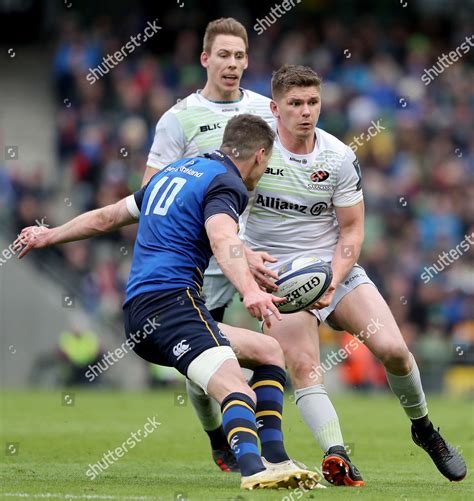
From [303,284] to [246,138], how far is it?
3.17 feet

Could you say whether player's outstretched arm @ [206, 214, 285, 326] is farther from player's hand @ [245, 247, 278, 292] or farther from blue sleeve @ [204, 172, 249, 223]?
player's hand @ [245, 247, 278, 292]

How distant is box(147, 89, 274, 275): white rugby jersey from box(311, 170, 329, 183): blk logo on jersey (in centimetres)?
88

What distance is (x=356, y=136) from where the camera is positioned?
22375 millimetres

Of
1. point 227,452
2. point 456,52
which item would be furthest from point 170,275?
point 456,52

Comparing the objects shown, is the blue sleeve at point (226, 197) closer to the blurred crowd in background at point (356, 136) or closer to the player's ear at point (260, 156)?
the player's ear at point (260, 156)

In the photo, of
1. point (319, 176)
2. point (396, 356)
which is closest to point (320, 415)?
point (396, 356)

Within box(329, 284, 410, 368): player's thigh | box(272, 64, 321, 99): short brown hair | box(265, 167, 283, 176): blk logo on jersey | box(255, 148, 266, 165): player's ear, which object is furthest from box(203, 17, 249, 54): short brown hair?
box(329, 284, 410, 368): player's thigh

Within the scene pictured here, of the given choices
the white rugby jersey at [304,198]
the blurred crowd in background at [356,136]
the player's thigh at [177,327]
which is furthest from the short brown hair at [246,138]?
the blurred crowd in background at [356,136]

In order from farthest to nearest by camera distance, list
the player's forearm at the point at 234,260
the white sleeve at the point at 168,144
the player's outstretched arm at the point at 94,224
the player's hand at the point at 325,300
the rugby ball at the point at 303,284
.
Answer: the white sleeve at the point at 168,144
the player's hand at the point at 325,300
the player's outstretched arm at the point at 94,224
the rugby ball at the point at 303,284
the player's forearm at the point at 234,260

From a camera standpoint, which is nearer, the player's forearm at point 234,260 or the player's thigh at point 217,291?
the player's forearm at point 234,260

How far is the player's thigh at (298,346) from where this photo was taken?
7992mm

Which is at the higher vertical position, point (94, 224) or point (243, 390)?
point (94, 224)

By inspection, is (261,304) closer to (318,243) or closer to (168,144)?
(318,243)

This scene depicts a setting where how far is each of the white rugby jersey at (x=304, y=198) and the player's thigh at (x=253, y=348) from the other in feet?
2.92
